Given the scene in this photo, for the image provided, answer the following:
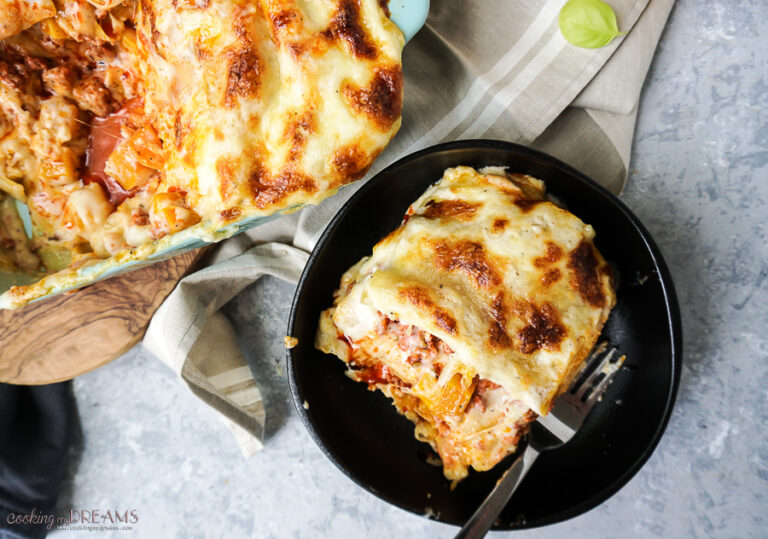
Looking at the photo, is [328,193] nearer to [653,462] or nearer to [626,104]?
[626,104]

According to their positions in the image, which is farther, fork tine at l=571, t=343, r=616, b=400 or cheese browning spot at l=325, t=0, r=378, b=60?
fork tine at l=571, t=343, r=616, b=400

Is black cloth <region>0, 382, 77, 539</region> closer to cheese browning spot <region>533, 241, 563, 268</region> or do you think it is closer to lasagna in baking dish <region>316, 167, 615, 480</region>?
lasagna in baking dish <region>316, 167, 615, 480</region>

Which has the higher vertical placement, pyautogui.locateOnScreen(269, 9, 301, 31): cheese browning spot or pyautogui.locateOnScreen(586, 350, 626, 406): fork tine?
pyautogui.locateOnScreen(269, 9, 301, 31): cheese browning spot

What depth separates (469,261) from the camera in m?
1.54

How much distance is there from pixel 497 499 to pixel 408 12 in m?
1.37

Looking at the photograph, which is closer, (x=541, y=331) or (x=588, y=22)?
(x=541, y=331)

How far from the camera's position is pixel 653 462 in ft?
6.56

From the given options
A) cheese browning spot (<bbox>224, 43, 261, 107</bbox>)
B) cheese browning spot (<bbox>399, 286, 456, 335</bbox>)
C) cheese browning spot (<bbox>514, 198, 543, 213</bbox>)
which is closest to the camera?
cheese browning spot (<bbox>224, 43, 261, 107</bbox>)

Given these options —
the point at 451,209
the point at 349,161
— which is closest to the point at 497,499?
the point at 451,209

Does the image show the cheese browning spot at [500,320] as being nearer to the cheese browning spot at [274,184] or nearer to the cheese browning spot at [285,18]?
the cheese browning spot at [274,184]

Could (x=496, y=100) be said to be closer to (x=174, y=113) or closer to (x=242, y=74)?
(x=242, y=74)

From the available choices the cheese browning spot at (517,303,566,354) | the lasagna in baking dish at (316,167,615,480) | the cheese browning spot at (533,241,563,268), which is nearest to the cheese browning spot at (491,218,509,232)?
the lasagna in baking dish at (316,167,615,480)

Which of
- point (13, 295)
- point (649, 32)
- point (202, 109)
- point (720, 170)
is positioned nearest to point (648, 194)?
point (720, 170)

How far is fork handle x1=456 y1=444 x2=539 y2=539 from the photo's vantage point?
1642mm
